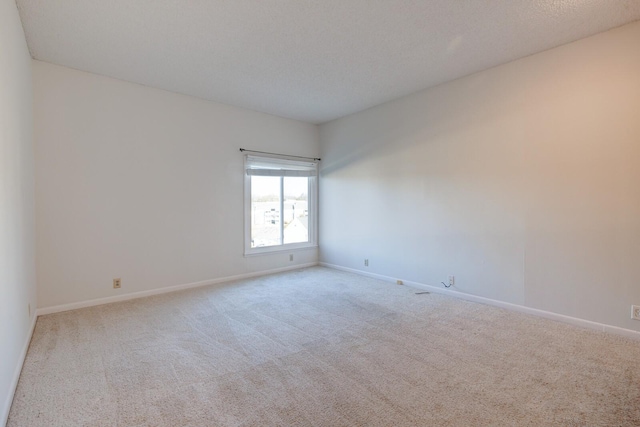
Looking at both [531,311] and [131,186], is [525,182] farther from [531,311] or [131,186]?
[131,186]

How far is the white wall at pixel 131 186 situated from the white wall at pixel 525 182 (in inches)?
89.8

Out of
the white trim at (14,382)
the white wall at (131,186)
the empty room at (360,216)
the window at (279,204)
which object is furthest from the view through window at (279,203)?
the white trim at (14,382)

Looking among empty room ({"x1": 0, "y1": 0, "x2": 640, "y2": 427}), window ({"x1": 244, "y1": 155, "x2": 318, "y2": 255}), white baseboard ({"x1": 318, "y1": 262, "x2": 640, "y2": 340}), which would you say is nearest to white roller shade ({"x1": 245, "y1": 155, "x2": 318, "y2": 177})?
window ({"x1": 244, "y1": 155, "x2": 318, "y2": 255})

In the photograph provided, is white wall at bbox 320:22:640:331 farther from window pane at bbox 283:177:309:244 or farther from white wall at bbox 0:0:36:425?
white wall at bbox 0:0:36:425

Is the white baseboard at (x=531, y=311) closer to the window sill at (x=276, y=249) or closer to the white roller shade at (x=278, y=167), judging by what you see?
the window sill at (x=276, y=249)

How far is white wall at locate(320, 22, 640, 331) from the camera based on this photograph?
2.65m

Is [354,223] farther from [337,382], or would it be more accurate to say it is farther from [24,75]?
[24,75]

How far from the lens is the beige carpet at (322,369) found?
65.9 inches

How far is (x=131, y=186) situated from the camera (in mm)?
3748

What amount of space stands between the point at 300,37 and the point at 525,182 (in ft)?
8.87

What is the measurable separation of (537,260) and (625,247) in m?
0.67

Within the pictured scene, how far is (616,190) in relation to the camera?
2662 mm

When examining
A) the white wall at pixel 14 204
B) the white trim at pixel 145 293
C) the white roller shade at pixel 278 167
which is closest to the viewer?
the white wall at pixel 14 204

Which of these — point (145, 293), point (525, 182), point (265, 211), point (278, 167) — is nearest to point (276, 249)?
point (265, 211)
